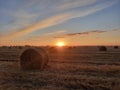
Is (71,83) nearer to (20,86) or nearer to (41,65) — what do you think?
(20,86)

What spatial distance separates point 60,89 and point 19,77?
15.6 ft

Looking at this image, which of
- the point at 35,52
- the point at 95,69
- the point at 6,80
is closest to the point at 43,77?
the point at 6,80

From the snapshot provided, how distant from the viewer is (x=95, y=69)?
2083 cm

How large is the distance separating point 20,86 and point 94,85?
408cm

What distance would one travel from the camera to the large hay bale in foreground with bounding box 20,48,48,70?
22875mm

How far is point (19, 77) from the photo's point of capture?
17344mm

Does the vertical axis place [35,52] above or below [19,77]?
above

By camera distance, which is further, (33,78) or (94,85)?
(33,78)

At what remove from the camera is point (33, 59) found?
23.9 metres

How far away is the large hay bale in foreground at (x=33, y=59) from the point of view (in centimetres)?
2288

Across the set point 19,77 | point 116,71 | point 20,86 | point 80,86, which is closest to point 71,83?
point 80,86

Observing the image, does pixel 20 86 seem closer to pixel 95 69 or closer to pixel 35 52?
pixel 95 69

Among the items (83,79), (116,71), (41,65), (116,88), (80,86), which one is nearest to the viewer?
(116,88)

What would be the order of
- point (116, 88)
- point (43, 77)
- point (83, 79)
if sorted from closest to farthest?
point (116, 88) < point (83, 79) < point (43, 77)
